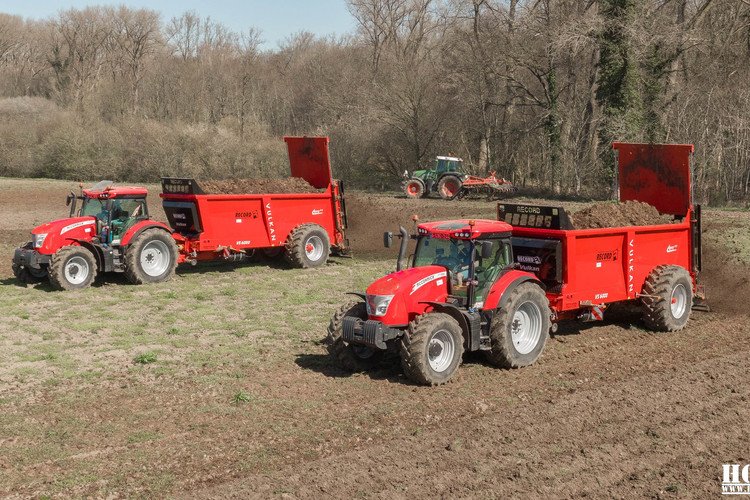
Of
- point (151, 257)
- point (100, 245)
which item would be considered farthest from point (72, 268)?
point (151, 257)

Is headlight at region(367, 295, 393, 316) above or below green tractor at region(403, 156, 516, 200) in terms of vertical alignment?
below

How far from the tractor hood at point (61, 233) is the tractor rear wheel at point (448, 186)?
2013cm

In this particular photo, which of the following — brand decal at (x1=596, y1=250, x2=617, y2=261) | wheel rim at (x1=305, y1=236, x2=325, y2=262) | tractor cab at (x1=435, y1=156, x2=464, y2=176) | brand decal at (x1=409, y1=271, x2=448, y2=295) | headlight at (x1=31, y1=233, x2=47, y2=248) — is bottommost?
wheel rim at (x1=305, y1=236, x2=325, y2=262)

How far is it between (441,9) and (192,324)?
149 feet

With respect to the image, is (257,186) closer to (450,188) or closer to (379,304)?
(379,304)

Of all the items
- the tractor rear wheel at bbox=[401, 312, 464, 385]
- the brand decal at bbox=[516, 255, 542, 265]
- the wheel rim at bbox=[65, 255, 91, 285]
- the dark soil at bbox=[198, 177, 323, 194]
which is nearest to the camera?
the tractor rear wheel at bbox=[401, 312, 464, 385]

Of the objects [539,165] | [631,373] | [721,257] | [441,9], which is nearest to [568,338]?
[631,373]

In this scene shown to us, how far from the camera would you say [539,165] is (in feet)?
127

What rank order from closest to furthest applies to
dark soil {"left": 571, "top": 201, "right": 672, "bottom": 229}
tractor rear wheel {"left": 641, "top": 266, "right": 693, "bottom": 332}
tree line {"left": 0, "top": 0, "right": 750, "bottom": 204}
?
dark soil {"left": 571, "top": 201, "right": 672, "bottom": 229}
tractor rear wheel {"left": 641, "top": 266, "right": 693, "bottom": 332}
tree line {"left": 0, "top": 0, "right": 750, "bottom": 204}

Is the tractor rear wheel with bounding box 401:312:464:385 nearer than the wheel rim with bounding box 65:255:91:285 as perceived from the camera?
Yes

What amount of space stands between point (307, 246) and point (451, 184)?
55.0 feet

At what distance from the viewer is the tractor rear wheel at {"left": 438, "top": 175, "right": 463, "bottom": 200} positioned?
34594 millimetres

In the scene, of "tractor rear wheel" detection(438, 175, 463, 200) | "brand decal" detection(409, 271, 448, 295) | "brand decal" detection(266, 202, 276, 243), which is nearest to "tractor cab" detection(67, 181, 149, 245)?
"brand decal" detection(266, 202, 276, 243)

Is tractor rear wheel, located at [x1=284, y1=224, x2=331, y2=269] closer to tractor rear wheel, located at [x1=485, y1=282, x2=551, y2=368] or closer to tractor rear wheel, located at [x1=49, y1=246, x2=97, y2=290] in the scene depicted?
tractor rear wheel, located at [x1=49, y1=246, x2=97, y2=290]
